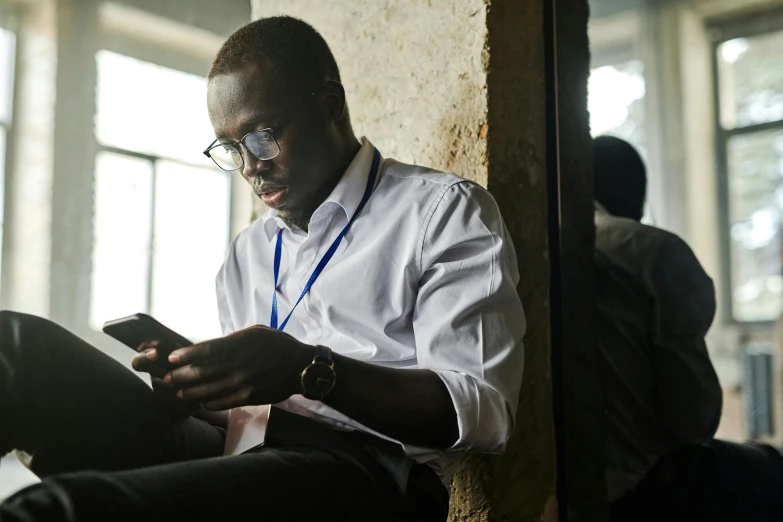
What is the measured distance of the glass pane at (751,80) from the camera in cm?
166

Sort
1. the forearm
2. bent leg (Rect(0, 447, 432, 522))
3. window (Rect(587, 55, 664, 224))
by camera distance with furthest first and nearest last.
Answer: window (Rect(587, 55, 664, 224)) → the forearm → bent leg (Rect(0, 447, 432, 522))

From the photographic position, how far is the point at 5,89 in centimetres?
176

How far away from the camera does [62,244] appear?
5.88 feet

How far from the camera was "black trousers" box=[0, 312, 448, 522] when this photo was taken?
1.06 m

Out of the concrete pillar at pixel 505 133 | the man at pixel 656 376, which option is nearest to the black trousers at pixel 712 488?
the man at pixel 656 376

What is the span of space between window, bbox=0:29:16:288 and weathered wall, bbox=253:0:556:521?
86 cm

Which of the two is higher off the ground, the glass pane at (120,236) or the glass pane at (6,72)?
the glass pane at (6,72)

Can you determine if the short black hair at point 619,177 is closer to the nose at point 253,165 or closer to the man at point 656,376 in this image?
the man at point 656,376

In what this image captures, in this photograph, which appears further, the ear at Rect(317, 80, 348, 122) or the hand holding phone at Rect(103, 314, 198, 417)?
the ear at Rect(317, 80, 348, 122)

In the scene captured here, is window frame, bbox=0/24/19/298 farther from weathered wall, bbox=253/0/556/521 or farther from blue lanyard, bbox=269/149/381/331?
weathered wall, bbox=253/0/556/521

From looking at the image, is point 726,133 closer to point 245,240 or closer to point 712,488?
point 712,488

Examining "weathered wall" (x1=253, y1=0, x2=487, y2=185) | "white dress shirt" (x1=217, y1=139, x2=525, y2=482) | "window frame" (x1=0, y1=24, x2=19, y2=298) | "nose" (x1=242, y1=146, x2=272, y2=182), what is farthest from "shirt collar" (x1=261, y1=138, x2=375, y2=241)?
"window frame" (x1=0, y1=24, x2=19, y2=298)

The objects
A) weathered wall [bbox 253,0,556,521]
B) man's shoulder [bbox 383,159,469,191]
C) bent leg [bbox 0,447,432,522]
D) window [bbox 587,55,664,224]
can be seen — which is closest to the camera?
bent leg [bbox 0,447,432,522]

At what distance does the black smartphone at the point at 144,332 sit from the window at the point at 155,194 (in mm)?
607
